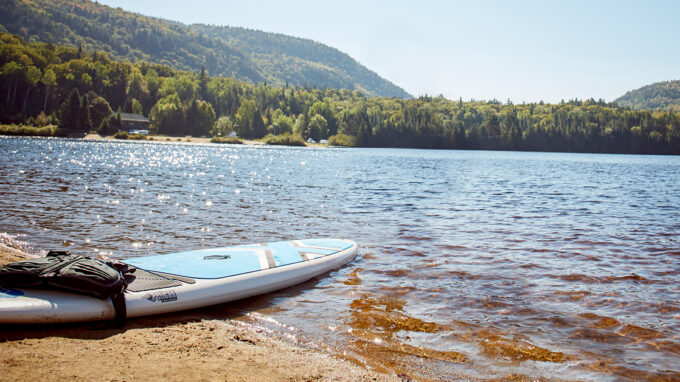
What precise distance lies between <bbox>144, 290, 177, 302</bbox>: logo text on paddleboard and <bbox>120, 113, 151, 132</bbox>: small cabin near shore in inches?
5283

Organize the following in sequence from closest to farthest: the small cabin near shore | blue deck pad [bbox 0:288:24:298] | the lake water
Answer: blue deck pad [bbox 0:288:24:298] < the lake water < the small cabin near shore

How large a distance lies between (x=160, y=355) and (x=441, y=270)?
617cm

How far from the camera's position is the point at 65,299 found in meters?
5.95

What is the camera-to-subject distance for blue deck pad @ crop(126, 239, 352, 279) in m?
7.90

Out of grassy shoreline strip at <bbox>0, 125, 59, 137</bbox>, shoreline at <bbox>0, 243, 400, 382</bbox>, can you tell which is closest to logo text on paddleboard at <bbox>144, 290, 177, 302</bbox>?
shoreline at <bbox>0, 243, 400, 382</bbox>

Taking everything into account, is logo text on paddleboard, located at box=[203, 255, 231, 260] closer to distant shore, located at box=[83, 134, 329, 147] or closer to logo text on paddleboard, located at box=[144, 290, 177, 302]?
logo text on paddleboard, located at box=[144, 290, 177, 302]

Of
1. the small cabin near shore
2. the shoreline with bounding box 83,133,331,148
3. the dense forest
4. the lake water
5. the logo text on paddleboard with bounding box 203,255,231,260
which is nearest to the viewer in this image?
the lake water

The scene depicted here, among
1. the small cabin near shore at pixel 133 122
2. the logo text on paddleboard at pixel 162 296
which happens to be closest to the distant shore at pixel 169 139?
the small cabin near shore at pixel 133 122

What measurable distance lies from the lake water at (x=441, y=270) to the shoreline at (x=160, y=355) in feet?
1.88

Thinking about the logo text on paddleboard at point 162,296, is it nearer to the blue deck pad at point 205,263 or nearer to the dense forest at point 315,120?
the blue deck pad at point 205,263

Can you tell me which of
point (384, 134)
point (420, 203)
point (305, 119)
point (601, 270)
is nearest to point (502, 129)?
point (384, 134)

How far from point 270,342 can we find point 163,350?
127 cm

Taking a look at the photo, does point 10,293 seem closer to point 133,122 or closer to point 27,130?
point 27,130

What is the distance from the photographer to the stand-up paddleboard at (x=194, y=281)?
579 centimetres
